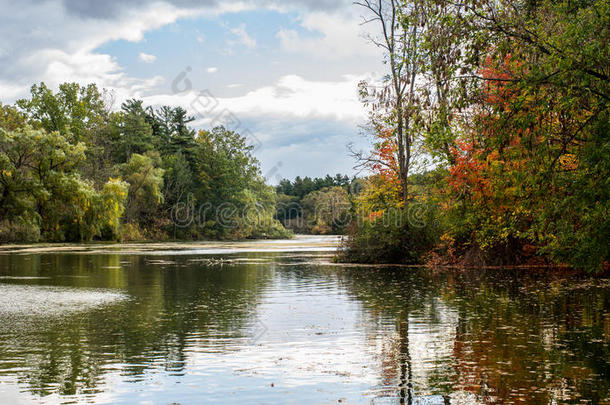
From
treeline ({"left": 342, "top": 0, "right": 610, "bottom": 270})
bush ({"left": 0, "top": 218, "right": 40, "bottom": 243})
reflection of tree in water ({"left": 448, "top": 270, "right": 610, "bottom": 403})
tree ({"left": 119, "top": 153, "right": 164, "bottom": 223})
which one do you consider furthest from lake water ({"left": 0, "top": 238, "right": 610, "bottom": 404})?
tree ({"left": 119, "top": 153, "right": 164, "bottom": 223})

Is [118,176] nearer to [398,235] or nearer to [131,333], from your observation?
[398,235]

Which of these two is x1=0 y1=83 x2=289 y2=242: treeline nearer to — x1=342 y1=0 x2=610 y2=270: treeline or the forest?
the forest

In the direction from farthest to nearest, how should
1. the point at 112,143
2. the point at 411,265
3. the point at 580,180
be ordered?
the point at 112,143, the point at 411,265, the point at 580,180

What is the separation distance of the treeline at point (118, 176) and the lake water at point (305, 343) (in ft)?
121

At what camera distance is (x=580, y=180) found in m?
12.0

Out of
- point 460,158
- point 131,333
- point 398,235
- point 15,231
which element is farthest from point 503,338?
point 15,231

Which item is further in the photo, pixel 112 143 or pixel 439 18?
pixel 112 143

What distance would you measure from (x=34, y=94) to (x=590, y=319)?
8097cm

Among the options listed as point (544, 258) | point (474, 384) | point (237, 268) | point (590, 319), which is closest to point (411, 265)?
point (544, 258)

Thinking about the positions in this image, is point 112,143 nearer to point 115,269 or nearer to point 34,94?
point 34,94

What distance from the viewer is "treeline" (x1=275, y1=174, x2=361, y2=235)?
426 ft

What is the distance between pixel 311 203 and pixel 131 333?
13969cm

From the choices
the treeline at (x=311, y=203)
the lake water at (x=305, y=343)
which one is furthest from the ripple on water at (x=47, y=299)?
the treeline at (x=311, y=203)

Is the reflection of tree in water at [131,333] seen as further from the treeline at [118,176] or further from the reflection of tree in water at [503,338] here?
the treeline at [118,176]
